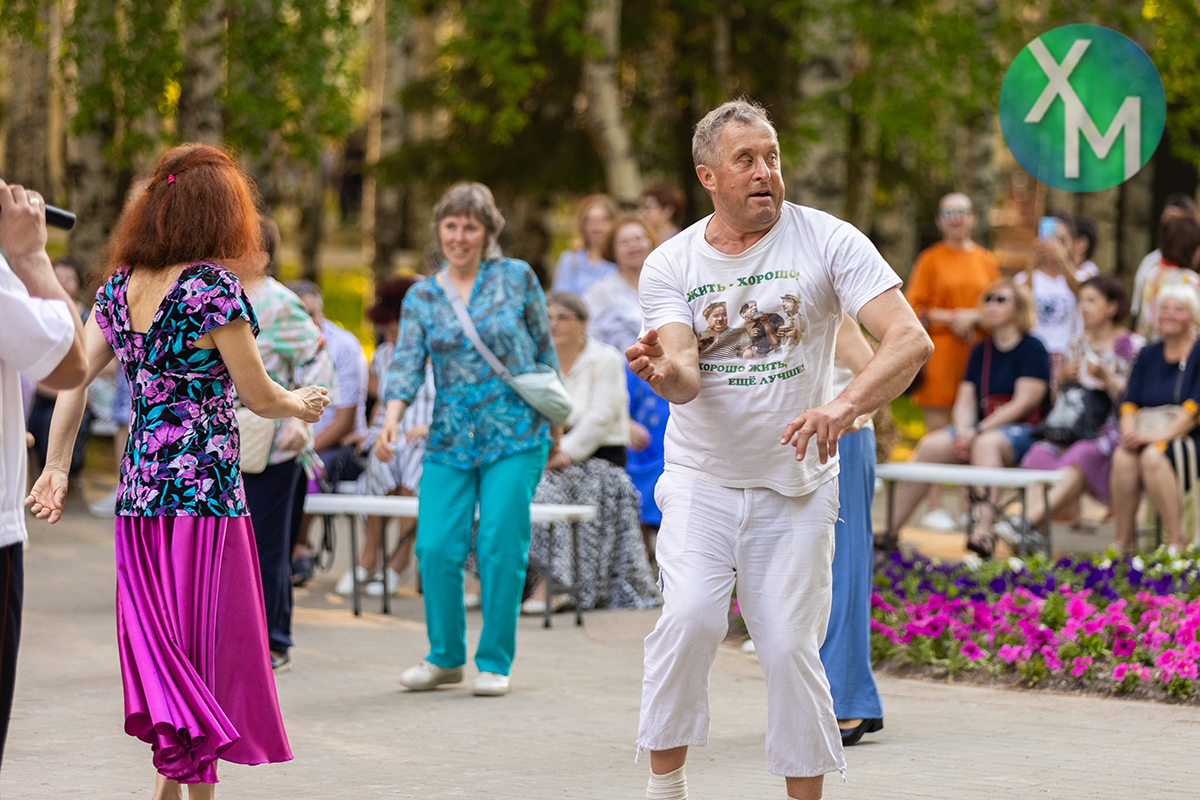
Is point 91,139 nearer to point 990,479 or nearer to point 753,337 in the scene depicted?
point 990,479

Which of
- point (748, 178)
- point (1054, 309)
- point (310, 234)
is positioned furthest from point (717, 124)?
point (310, 234)

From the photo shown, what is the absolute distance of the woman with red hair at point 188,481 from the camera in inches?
176

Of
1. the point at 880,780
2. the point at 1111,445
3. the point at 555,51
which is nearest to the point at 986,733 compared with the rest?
the point at 880,780

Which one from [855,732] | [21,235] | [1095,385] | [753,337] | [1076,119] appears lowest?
[855,732]

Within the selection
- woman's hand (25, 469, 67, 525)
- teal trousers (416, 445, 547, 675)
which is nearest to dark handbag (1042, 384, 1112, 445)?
teal trousers (416, 445, 547, 675)

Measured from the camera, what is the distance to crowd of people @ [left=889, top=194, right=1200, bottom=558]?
1001 centimetres

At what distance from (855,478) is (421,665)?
225 centimetres

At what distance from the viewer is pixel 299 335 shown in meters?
7.09

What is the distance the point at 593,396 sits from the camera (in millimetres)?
9344

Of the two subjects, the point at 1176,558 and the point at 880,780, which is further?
the point at 1176,558

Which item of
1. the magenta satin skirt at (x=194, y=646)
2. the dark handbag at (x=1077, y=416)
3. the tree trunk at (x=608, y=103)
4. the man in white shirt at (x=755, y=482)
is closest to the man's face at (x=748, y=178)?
the man in white shirt at (x=755, y=482)

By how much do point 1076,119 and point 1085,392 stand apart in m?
3.09

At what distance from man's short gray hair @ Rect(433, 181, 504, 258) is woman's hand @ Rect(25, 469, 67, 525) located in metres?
2.77

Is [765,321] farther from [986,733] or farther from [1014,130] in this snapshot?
[1014,130]
